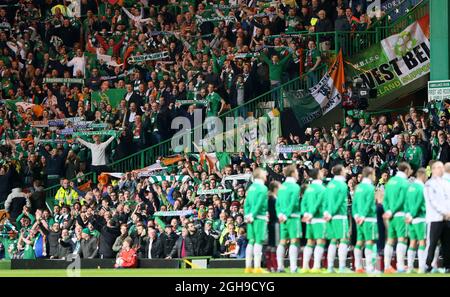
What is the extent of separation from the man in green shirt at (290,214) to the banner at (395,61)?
34.6 feet

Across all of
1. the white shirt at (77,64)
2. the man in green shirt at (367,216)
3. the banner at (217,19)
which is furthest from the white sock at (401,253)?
the white shirt at (77,64)

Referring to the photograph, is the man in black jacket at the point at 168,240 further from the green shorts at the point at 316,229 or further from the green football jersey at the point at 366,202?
the green football jersey at the point at 366,202

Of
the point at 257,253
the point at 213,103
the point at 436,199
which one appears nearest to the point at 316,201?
the point at 257,253

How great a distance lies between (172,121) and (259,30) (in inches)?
126

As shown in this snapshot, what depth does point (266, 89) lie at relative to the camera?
107 ft

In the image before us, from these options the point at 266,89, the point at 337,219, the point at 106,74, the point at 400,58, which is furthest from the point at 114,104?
the point at 337,219

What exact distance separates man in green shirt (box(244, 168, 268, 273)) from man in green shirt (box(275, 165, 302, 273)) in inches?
10.5

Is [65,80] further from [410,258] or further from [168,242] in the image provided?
[410,258]

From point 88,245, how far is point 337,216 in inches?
342

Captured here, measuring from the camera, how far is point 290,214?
71.9ft

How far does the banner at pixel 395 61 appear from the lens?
3177 centimetres

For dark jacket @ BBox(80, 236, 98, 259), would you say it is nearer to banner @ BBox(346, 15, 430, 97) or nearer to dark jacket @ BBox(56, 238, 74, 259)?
dark jacket @ BBox(56, 238, 74, 259)

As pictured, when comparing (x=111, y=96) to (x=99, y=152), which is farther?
(x=111, y=96)
